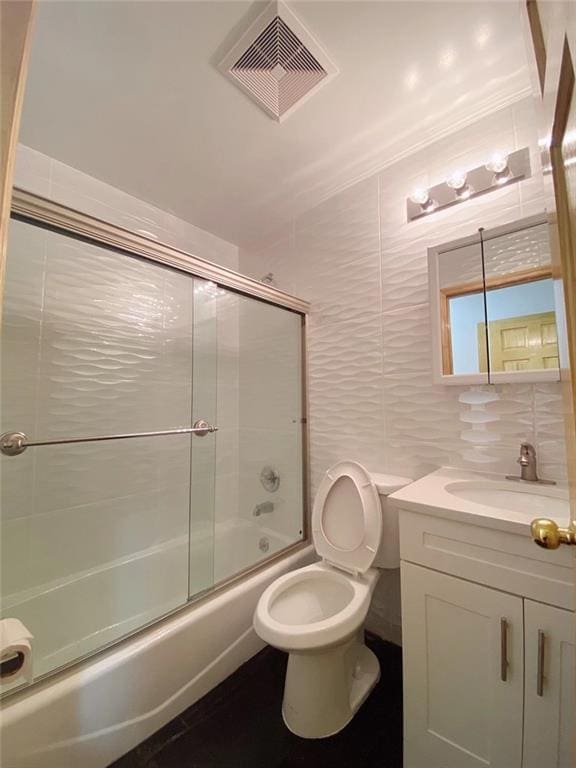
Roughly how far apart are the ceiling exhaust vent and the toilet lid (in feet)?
5.01

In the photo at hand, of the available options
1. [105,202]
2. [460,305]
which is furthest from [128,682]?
[105,202]

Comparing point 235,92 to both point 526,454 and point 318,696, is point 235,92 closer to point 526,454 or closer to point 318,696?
point 526,454

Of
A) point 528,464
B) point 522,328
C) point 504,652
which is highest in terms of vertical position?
point 522,328

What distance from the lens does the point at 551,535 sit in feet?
1.45

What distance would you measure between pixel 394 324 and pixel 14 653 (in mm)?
1725

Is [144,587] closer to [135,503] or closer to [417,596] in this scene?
[135,503]

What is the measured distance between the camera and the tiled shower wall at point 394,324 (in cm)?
121

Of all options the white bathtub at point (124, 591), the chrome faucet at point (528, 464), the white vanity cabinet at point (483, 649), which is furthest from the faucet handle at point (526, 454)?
the white bathtub at point (124, 591)

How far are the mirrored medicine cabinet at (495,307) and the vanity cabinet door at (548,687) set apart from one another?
2.43 ft

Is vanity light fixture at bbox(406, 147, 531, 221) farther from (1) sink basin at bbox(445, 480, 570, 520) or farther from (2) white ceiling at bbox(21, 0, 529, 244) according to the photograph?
(1) sink basin at bbox(445, 480, 570, 520)

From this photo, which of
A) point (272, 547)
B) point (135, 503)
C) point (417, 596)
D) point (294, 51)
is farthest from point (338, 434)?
point (294, 51)

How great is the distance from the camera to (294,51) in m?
1.06

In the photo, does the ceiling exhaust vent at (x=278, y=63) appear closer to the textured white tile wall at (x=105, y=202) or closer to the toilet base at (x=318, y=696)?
the textured white tile wall at (x=105, y=202)

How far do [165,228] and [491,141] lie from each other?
175cm
